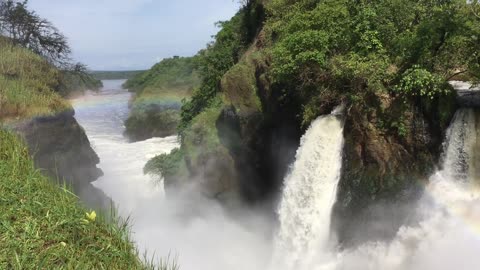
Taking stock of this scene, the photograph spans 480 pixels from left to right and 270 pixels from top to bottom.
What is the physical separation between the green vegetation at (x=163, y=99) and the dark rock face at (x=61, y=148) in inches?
530

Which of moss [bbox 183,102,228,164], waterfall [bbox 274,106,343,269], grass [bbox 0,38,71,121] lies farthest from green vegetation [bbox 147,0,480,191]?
grass [bbox 0,38,71,121]

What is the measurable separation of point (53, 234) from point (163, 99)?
164 ft

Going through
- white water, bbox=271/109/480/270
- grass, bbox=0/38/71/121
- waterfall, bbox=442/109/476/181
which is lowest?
white water, bbox=271/109/480/270

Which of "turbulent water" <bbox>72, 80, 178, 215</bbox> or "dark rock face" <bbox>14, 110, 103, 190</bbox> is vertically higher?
"dark rock face" <bbox>14, 110, 103, 190</bbox>

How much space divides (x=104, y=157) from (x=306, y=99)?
1990 centimetres

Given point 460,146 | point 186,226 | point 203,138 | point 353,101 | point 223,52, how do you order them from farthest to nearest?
point 223,52 < point 186,226 < point 203,138 < point 353,101 < point 460,146

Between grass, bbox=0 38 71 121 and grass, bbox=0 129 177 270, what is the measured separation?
23.0ft

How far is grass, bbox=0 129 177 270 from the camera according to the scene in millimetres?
4914

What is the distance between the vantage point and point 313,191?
37.8ft

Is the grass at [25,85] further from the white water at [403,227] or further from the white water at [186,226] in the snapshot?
the white water at [403,227]

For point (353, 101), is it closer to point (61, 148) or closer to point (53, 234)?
point (53, 234)

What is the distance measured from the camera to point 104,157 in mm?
28891

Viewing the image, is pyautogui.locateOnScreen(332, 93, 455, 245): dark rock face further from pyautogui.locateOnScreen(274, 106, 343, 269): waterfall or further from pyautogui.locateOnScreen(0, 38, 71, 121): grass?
pyautogui.locateOnScreen(0, 38, 71, 121): grass

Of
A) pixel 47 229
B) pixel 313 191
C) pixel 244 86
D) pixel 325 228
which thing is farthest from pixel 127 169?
pixel 47 229
